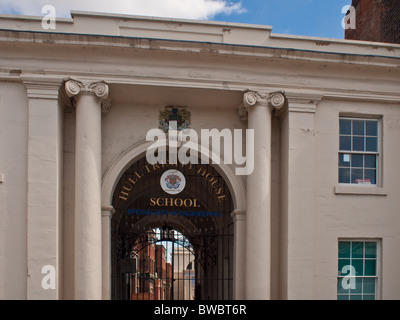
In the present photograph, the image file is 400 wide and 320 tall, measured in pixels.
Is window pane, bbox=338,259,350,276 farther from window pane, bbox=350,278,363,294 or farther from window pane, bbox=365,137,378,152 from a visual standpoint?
window pane, bbox=365,137,378,152

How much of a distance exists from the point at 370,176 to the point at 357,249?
1.80m

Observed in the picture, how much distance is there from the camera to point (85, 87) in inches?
411

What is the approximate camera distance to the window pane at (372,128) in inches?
Result: 464

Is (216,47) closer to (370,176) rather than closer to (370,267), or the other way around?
(370,176)

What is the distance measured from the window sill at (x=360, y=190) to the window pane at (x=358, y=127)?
4.42 feet

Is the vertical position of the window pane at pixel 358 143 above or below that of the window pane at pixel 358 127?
below

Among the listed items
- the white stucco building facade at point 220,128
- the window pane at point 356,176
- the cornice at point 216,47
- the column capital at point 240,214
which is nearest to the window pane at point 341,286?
the white stucco building facade at point 220,128

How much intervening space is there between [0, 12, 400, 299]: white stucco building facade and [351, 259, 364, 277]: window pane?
28mm

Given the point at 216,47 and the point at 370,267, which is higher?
the point at 216,47

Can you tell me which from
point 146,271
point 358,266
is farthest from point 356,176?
Result: point 146,271

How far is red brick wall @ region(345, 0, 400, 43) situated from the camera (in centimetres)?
1603

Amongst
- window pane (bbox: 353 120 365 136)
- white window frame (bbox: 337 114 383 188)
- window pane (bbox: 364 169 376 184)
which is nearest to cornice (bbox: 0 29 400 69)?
white window frame (bbox: 337 114 383 188)

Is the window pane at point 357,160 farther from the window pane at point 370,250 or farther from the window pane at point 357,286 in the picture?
the window pane at point 357,286
